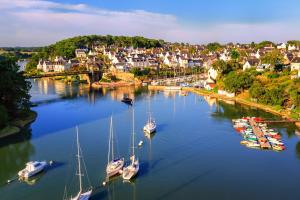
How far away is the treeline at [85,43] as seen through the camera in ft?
362

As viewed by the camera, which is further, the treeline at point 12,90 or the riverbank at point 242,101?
the riverbank at point 242,101

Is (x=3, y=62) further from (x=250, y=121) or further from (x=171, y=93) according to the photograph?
(x=171, y=93)

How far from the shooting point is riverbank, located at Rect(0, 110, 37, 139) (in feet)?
111

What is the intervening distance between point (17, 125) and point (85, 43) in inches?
3478

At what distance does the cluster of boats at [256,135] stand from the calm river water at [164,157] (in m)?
0.79

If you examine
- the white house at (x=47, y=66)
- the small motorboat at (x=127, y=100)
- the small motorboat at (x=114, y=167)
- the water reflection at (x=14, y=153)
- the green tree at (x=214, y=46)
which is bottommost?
the water reflection at (x=14, y=153)

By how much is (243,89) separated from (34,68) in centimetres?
6867

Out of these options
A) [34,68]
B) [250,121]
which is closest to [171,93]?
[250,121]

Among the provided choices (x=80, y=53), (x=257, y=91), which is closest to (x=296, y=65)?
(x=257, y=91)

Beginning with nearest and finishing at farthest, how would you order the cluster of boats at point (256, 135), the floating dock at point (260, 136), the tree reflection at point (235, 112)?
the floating dock at point (260, 136) → the cluster of boats at point (256, 135) → the tree reflection at point (235, 112)

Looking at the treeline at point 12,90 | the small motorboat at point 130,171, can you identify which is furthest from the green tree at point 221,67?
the small motorboat at point 130,171

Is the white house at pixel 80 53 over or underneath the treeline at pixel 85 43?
underneath

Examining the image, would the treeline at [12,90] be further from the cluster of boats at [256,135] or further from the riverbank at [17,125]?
the cluster of boats at [256,135]

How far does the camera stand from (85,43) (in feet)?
401
